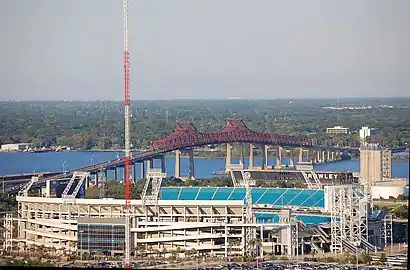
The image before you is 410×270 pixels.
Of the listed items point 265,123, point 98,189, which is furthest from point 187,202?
point 265,123

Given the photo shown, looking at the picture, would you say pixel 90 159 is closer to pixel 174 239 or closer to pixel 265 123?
pixel 265 123

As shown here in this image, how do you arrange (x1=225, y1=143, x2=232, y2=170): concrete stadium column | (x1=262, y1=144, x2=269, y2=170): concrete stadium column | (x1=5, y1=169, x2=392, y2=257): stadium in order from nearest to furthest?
(x1=5, y1=169, x2=392, y2=257): stadium
(x1=262, y1=144, x2=269, y2=170): concrete stadium column
(x1=225, y1=143, x2=232, y2=170): concrete stadium column

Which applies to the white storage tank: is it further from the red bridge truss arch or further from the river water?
the red bridge truss arch

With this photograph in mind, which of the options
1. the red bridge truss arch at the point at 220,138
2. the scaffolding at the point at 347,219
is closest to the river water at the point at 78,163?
the red bridge truss arch at the point at 220,138

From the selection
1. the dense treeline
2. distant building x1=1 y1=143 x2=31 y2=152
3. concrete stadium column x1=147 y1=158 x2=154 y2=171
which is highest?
the dense treeline

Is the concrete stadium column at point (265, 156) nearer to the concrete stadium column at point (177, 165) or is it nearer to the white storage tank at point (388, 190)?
the concrete stadium column at point (177, 165)

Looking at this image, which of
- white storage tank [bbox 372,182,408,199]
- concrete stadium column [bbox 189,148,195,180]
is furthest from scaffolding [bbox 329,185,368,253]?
concrete stadium column [bbox 189,148,195,180]

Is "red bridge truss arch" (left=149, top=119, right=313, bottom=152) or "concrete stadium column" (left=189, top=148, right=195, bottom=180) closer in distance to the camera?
"concrete stadium column" (left=189, top=148, right=195, bottom=180)
